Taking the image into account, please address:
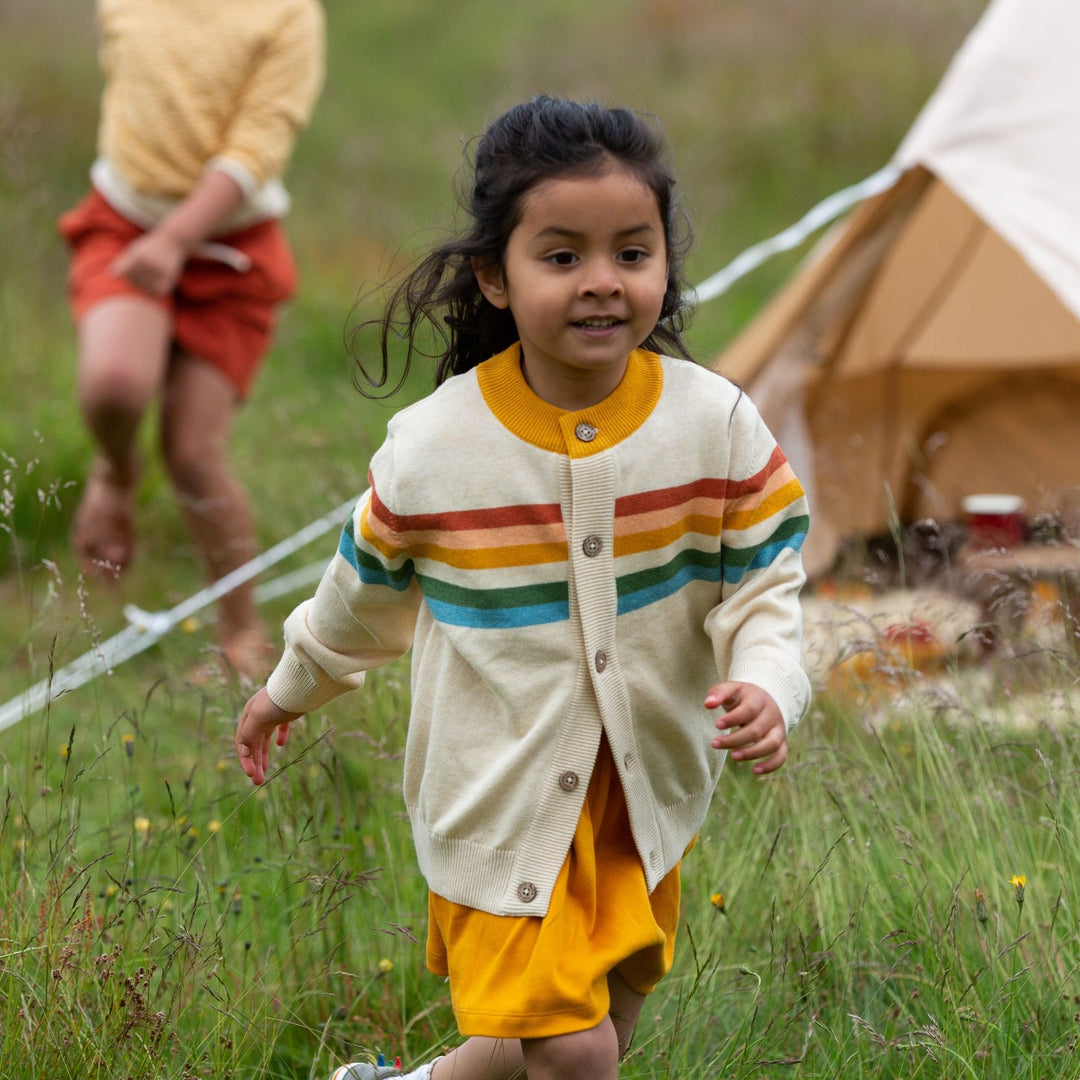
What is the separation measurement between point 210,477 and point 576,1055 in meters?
2.54

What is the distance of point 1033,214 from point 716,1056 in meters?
2.69

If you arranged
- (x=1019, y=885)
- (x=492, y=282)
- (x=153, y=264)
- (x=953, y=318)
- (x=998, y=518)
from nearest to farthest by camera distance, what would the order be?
(x=492, y=282)
(x=1019, y=885)
(x=153, y=264)
(x=998, y=518)
(x=953, y=318)

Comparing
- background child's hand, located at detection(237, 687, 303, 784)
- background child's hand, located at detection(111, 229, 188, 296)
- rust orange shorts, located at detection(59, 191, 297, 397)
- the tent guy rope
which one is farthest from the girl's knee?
rust orange shorts, located at detection(59, 191, 297, 397)

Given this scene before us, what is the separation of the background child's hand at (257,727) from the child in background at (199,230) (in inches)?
73.2

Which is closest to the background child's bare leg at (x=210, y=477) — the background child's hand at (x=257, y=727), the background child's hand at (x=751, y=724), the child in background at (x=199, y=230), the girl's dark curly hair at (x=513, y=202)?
the child in background at (x=199, y=230)

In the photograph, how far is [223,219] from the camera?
3.95m

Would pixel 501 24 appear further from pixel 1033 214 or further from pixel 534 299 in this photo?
pixel 534 299

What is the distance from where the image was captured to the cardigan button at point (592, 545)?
1.81m

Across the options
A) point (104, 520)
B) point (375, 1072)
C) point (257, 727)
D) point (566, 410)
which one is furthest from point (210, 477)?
point (566, 410)

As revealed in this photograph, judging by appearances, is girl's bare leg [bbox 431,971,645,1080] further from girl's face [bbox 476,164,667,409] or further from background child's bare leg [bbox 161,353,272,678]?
background child's bare leg [bbox 161,353,272,678]

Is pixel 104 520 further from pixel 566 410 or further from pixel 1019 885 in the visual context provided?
pixel 1019 885

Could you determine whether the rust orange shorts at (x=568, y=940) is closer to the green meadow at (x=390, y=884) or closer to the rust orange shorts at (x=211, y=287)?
the green meadow at (x=390, y=884)

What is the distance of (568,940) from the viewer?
1822 millimetres

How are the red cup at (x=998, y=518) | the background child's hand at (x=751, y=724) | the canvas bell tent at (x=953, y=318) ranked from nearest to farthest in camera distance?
the background child's hand at (x=751, y=724) → the canvas bell tent at (x=953, y=318) → the red cup at (x=998, y=518)
